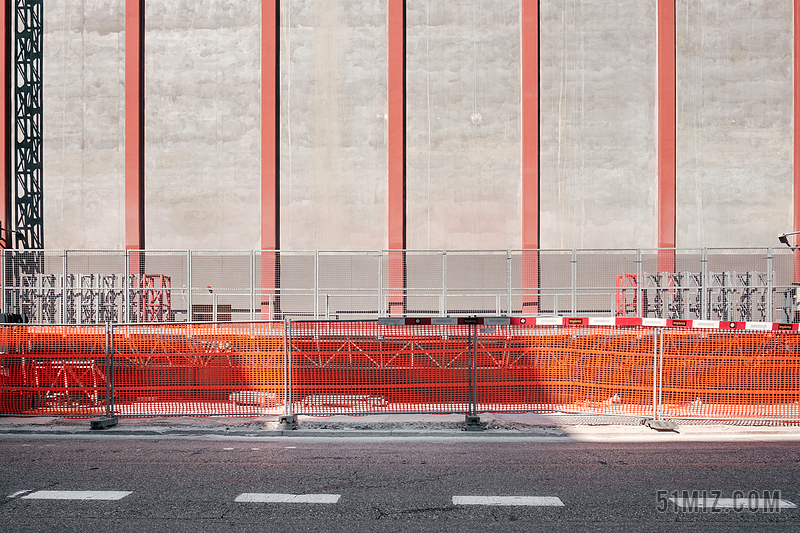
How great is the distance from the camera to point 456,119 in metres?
22.7

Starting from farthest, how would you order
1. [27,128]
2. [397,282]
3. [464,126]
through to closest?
[27,128], [464,126], [397,282]

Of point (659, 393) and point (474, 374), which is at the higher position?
point (474, 374)

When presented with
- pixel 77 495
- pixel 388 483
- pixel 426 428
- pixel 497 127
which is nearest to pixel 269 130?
pixel 497 127

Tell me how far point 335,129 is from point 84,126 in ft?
31.9

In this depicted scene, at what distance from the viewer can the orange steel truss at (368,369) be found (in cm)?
888

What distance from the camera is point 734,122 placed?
74.8 feet

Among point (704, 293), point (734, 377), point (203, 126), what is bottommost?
point (734, 377)

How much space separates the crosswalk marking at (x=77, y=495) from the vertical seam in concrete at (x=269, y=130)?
56.6ft

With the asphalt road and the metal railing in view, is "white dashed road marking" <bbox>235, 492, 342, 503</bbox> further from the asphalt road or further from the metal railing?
the metal railing

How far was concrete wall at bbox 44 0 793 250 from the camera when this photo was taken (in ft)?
74.5

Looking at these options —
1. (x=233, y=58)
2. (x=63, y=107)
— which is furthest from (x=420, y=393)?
(x=63, y=107)

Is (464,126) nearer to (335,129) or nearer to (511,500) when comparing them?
(335,129)

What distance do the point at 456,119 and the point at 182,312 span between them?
1224 cm

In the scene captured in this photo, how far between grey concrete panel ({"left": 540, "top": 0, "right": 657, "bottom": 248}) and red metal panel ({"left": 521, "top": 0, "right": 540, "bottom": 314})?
36 cm
